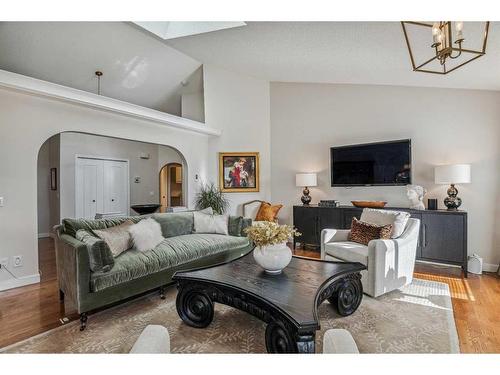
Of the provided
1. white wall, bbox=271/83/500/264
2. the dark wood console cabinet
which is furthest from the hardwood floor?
white wall, bbox=271/83/500/264

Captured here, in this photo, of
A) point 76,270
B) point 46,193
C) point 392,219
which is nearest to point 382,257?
point 392,219

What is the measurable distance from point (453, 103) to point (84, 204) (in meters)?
7.54

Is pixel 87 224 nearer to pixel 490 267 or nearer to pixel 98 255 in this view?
pixel 98 255

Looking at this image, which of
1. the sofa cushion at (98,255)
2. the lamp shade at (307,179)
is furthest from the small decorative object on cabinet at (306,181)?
the sofa cushion at (98,255)

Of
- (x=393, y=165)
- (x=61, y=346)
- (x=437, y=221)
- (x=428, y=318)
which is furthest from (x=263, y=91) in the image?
(x=61, y=346)

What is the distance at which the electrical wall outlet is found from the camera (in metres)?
3.22

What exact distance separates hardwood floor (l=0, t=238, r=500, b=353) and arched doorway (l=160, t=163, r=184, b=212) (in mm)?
4640

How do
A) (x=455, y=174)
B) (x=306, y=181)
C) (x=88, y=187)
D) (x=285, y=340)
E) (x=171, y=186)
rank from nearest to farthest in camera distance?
1. (x=285, y=340)
2. (x=455, y=174)
3. (x=306, y=181)
4. (x=88, y=187)
5. (x=171, y=186)

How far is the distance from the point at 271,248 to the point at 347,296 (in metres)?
0.84

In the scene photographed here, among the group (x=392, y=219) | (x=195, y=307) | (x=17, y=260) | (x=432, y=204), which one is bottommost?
(x=195, y=307)

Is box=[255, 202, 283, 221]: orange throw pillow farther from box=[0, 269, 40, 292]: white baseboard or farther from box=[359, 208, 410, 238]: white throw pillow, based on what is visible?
box=[0, 269, 40, 292]: white baseboard

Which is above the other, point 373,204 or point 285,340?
point 373,204

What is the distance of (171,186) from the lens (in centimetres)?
862

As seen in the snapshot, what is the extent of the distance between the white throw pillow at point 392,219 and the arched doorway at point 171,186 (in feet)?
19.9
